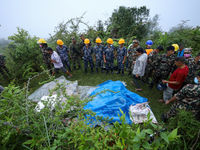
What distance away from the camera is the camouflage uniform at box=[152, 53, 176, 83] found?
11.4ft

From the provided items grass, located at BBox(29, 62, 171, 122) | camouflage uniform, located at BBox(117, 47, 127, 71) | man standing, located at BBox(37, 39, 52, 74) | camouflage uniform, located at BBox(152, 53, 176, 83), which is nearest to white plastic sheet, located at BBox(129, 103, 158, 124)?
grass, located at BBox(29, 62, 171, 122)

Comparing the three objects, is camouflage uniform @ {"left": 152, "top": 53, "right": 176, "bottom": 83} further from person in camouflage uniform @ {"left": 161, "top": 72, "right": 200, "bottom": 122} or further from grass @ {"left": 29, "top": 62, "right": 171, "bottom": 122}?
person in camouflage uniform @ {"left": 161, "top": 72, "right": 200, "bottom": 122}

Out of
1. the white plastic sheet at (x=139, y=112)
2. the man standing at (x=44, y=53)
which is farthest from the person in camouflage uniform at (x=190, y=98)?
the man standing at (x=44, y=53)

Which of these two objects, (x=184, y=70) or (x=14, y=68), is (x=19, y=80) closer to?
(x=14, y=68)

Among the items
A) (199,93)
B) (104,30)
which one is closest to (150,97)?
(199,93)

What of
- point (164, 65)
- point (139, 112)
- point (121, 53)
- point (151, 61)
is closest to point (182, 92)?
point (139, 112)

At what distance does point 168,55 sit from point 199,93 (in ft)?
6.99

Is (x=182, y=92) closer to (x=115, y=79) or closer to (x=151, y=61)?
(x=151, y=61)

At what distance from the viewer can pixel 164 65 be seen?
3.58 metres

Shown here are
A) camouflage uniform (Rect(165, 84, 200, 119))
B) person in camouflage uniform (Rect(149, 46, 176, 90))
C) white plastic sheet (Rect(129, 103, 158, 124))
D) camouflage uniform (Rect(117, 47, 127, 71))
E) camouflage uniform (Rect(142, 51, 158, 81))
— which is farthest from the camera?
camouflage uniform (Rect(117, 47, 127, 71))

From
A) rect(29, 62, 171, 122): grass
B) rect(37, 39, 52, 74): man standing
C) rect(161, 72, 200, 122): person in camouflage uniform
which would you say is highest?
rect(37, 39, 52, 74): man standing

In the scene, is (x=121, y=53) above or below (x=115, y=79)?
above

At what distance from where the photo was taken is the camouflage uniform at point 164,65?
348 centimetres

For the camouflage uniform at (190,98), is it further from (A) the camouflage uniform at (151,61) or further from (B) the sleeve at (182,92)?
(A) the camouflage uniform at (151,61)
